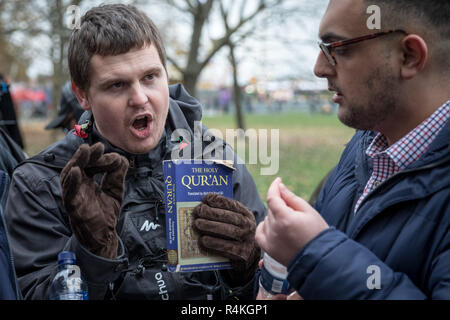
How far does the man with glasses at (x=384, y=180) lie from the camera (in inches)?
61.8

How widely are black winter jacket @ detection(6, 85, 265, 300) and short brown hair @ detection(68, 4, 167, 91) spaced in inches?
13.9

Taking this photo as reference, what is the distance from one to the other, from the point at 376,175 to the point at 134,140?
46.7 inches

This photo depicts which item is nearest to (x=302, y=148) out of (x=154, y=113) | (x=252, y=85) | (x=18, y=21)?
(x=252, y=85)

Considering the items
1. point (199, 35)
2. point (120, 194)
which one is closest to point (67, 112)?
point (120, 194)

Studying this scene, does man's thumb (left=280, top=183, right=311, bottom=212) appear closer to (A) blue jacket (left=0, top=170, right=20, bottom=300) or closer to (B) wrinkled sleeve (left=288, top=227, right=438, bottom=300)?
(B) wrinkled sleeve (left=288, top=227, right=438, bottom=300)

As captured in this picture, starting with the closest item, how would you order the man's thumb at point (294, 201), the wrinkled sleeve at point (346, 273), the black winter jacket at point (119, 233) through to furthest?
the wrinkled sleeve at point (346, 273), the man's thumb at point (294, 201), the black winter jacket at point (119, 233)

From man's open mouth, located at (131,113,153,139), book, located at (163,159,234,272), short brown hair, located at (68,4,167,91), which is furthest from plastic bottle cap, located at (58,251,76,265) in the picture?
short brown hair, located at (68,4,167,91)

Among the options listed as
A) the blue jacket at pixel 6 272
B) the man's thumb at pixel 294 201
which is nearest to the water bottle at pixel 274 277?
the man's thumb at pixel 294 201

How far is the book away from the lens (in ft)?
6.86

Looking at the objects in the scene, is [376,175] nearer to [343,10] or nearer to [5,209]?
[343,10]

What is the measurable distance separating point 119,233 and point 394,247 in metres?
1.29

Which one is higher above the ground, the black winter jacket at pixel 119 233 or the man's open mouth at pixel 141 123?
the man's open mouth at pixel 141 123

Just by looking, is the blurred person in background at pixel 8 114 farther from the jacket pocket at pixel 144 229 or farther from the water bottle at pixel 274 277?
the water bottle at pixel 274 277

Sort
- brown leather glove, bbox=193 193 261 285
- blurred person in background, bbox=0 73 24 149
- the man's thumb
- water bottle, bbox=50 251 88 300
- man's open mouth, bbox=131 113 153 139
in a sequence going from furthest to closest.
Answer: blurred person in background, bbox=0 73 24 149 < man's open mouth, bbox=131 113 153 139 < brown leather glove, bbox=193 193 261 285 < water bottle, bbox=50 251 88 300 < the man's thumb
